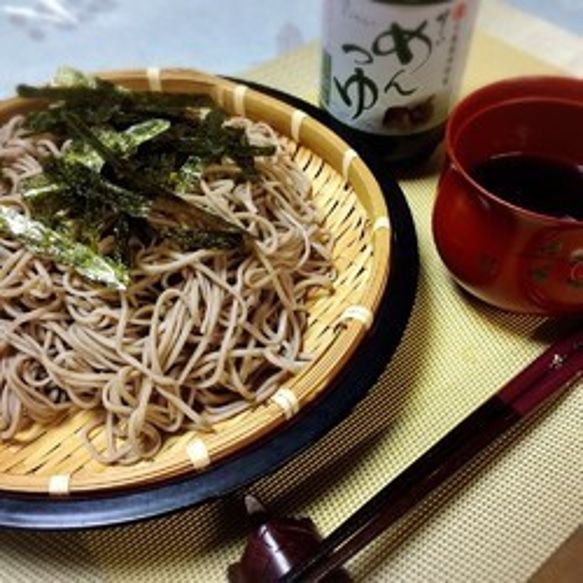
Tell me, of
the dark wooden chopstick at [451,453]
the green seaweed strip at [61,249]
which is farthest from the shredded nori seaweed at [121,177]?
the dark wooden chopstick at [451,453]

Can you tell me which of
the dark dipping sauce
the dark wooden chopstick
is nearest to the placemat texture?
the dark wooden chopstick

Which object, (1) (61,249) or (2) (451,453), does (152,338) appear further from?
(2) (451,453)

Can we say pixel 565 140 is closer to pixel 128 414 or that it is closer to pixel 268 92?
pixel 268 92

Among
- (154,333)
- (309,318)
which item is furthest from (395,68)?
(154,333)

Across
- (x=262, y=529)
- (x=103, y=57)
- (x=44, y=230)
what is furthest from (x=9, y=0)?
(x=262, y=529)

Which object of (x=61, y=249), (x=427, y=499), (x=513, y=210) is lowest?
(x=427, y=499)

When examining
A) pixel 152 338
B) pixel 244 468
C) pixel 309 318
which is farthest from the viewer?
pixel 309 318
